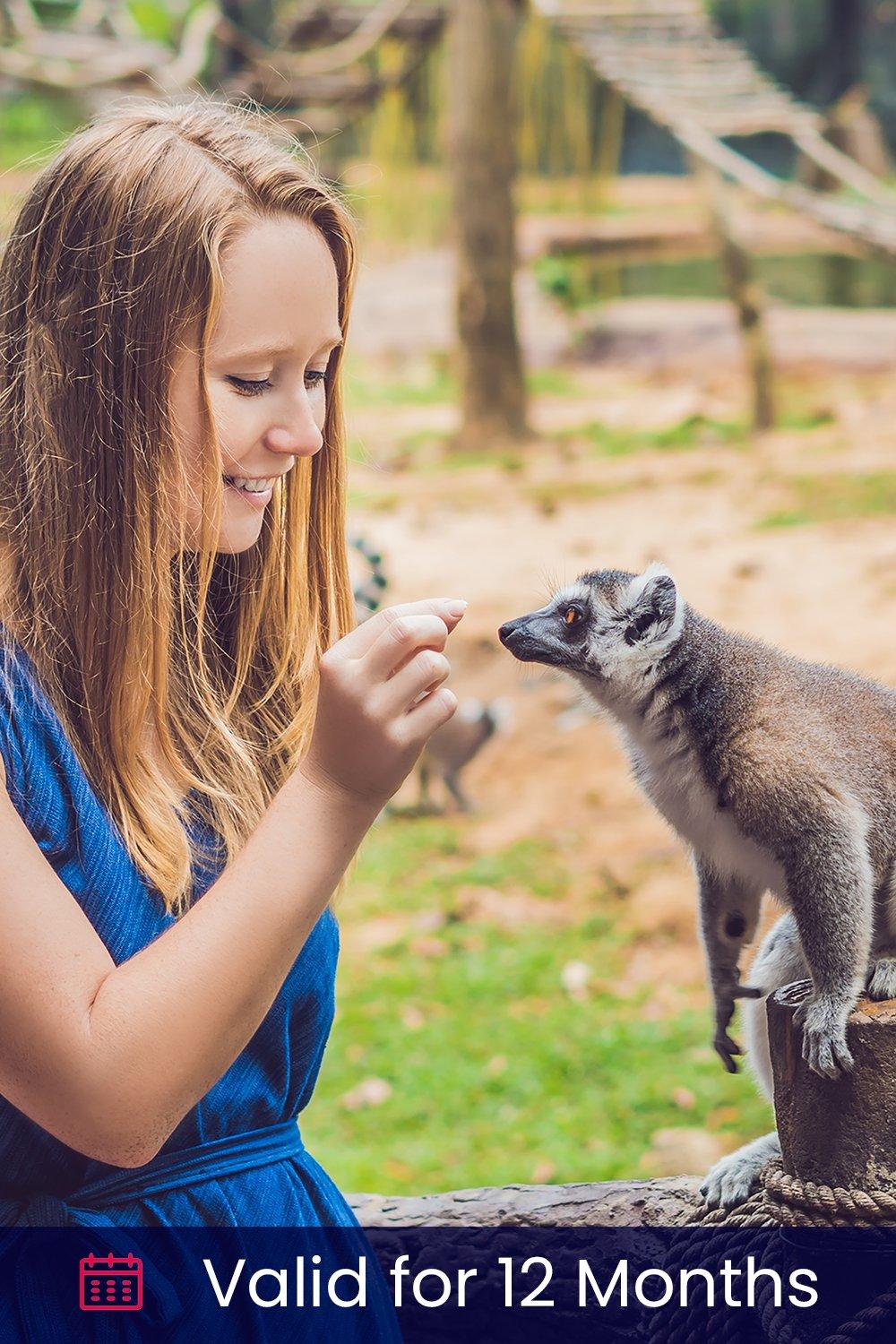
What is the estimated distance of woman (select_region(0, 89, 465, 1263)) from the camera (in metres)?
0.99

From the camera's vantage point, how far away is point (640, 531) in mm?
6383

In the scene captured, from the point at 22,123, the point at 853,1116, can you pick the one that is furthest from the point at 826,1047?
the point at 22,123

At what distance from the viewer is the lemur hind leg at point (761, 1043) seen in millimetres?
1397

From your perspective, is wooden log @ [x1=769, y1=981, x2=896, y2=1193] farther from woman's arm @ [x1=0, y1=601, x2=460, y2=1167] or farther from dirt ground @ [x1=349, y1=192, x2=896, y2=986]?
dirt ground @ [x1=349, y1=192, x2=896, y2=986]

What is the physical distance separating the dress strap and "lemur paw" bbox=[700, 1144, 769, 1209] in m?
0.41

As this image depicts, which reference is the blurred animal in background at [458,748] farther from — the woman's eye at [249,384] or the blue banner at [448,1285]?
the woman's eye at [249,384]

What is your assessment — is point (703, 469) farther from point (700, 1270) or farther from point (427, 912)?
point (700, 1270)

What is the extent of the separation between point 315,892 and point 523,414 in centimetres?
753

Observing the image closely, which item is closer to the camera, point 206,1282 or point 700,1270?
point 206,1282

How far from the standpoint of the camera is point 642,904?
14.1ft

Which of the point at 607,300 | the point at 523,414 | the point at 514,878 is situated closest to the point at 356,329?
the point at 607,300

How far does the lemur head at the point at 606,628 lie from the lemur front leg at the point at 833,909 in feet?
1.04

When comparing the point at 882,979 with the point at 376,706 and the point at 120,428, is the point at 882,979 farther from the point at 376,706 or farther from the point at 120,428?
the point at 120,428

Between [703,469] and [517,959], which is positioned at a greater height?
[703,469]
